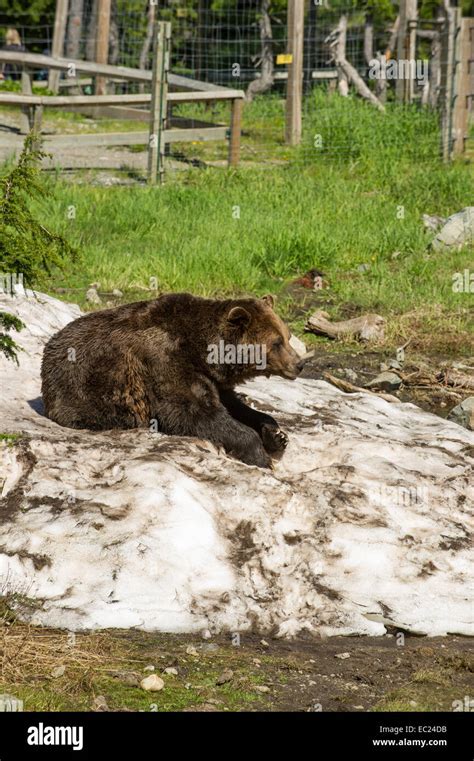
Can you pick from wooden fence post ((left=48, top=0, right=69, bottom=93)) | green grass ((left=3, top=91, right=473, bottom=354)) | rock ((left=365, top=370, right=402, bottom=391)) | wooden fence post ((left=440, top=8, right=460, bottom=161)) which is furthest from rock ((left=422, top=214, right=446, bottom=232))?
wooden fence post ((left=48, top=0, right=69, bottom=93))

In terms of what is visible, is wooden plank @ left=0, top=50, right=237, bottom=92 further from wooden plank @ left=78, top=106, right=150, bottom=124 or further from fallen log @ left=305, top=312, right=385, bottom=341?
fallen log @ left=305, top=312, right=385, bottom=341

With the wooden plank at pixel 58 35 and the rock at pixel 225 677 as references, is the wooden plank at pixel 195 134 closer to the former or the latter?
the wooden plank at pixel 58 35

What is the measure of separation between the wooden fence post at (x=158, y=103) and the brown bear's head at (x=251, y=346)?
7928 millimetres

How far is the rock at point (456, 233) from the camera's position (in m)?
12.4

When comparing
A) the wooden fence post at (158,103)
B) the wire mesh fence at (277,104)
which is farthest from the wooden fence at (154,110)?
the wire mesh fence at (277,104)

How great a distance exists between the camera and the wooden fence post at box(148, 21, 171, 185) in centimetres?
1478

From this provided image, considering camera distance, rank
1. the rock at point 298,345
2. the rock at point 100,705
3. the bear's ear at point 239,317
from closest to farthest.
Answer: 1. the rock at point 100,705
2. the bear's ear at point 239,317
3. the rock at point 298,345

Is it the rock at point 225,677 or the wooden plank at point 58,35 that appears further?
the wooden plank at point 58,35

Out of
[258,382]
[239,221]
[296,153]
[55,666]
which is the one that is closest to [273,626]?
[55,666]

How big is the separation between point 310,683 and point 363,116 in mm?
12560

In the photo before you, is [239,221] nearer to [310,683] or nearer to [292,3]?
[292,3]

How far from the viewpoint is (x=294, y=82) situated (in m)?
16.6

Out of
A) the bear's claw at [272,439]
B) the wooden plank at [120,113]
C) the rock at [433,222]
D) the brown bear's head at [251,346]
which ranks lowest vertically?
the bear's claw at [272,439]

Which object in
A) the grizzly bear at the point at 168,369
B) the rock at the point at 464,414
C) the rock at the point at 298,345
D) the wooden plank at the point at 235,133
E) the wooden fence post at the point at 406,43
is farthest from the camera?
the wooden fence post at the point at 406,43
